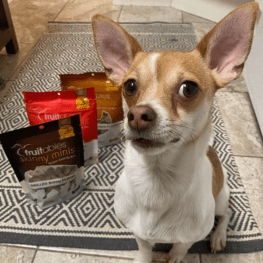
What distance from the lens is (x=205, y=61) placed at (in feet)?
2.29

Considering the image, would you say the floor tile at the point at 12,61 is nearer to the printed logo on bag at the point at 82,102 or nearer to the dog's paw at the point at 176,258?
the printed logo on bag at the point at 82,102

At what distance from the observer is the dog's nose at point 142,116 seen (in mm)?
521

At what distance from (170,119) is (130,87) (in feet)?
0.54

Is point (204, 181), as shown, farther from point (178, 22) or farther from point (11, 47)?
point (178, 22)

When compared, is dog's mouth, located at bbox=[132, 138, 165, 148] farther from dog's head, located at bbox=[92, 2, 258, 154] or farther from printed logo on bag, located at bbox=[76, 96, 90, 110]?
printed logo on bag, located at bbox=[76, 96, 90, 110]

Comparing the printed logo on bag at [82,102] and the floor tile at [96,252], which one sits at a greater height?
the printed logo on bag at [82,102]

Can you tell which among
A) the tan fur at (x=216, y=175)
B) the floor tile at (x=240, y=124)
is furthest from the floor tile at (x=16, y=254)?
the floor tile at (x=240, y=124)

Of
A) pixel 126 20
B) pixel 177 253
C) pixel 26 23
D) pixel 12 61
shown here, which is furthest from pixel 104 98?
pixel 26 23

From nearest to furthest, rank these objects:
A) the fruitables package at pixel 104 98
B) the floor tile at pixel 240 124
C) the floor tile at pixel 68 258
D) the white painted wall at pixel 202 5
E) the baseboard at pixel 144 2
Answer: the floor tile at pixel 68 258
the fruitables package at pixel 104 98
the floor tile at pixel 240 124
the white painted wall at pixel 202 5
the baseboard at pixel 144 2

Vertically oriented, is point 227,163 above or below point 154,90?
below

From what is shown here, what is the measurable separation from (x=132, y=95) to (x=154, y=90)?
9 centimetres

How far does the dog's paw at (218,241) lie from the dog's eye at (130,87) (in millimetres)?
701

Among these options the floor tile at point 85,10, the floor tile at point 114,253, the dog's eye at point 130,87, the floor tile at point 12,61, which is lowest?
the floor tile at point 114,253

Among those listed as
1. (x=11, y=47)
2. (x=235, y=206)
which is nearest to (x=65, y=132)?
(x=235, y=206)
